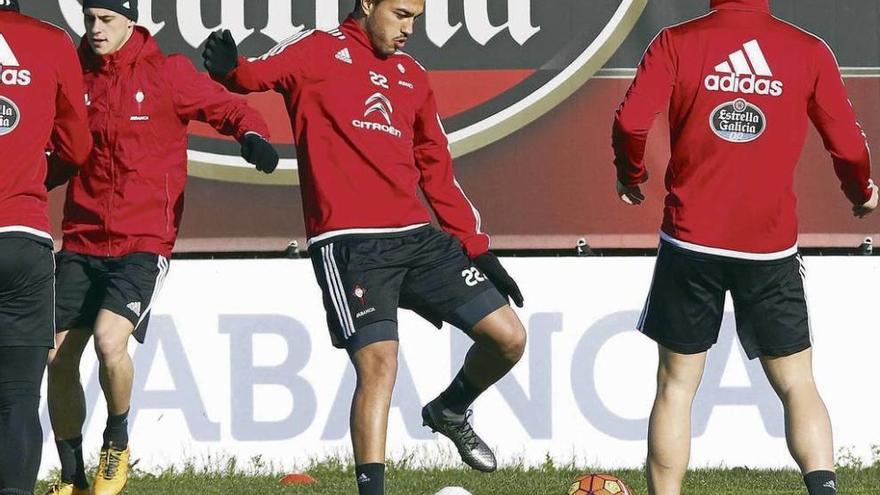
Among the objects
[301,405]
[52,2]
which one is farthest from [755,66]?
[52,2]

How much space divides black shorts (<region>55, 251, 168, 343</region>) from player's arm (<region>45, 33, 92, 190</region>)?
66 centimetres

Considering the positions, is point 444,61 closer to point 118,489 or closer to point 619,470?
point 619,470

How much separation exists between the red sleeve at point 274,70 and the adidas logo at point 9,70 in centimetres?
81

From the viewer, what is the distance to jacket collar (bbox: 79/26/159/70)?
6.55 m

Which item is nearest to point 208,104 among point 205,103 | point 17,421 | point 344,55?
point 205,103

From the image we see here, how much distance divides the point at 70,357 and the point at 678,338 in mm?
2737

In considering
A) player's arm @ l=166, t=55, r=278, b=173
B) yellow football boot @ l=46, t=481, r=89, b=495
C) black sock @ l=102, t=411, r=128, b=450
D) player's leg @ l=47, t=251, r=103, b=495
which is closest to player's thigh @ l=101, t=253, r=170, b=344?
player's leg @ l=47, t=251, r=103, b=495

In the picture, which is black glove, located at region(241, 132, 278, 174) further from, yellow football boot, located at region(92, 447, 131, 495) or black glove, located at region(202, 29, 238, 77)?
yellow football boot, located at region(92, 447, 131, 495)

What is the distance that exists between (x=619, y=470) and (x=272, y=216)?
234 cm

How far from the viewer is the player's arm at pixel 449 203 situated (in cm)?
626

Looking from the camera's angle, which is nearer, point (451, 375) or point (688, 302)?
point (688, 302)

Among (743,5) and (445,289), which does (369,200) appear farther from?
(743,5)

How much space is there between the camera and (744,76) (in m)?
5.32

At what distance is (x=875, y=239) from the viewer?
839cm
